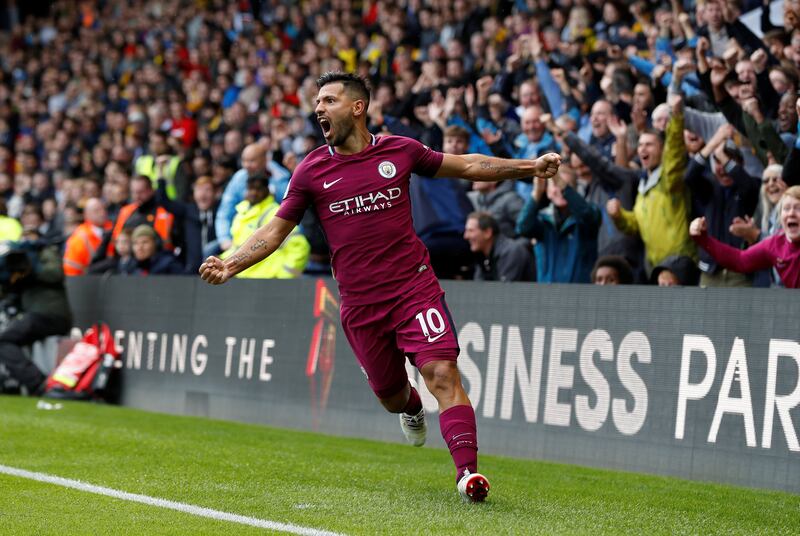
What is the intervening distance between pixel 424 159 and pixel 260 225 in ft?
18.3

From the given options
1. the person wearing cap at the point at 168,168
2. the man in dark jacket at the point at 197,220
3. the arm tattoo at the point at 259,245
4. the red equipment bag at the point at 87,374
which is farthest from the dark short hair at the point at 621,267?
the person wearing cap at the point at 168,168

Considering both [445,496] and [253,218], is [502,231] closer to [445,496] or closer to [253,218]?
[253,218]

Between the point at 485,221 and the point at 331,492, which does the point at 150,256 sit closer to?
the point at 485,221

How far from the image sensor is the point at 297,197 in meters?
7.00

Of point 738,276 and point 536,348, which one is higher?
point 738,276

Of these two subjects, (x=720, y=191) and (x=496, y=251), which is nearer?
(x=720, y=191)

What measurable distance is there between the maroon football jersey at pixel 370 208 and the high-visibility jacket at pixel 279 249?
5276 mm

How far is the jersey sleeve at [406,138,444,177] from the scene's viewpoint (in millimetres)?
7016

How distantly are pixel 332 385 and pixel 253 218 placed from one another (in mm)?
2150

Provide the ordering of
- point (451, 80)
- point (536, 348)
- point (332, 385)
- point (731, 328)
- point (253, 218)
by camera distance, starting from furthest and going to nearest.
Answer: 1. point (451, 80)
2. point (253, 218)
3. point (332, 385)
4. point (536, 348)
5. point (731, 328)

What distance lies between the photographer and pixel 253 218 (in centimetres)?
1248

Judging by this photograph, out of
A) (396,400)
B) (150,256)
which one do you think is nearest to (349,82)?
(396,400)

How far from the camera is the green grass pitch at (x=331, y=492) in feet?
19.4

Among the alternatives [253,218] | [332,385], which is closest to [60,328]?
[253,218]
